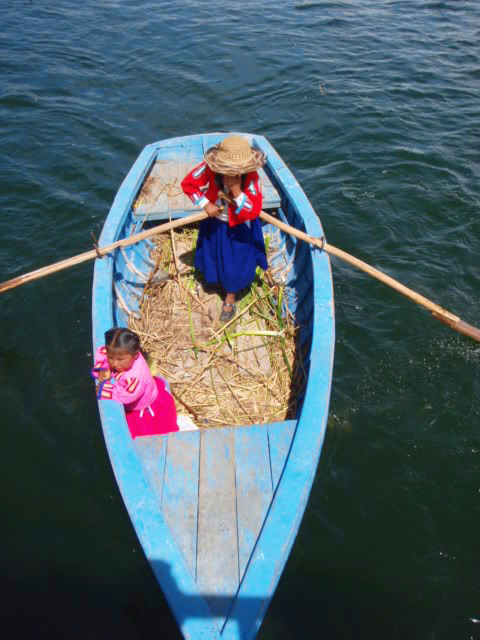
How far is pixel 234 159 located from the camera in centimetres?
360

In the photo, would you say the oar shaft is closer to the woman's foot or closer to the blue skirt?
the blue skirt

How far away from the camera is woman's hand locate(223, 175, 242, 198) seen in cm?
379

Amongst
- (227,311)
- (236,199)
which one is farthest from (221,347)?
(236,199)

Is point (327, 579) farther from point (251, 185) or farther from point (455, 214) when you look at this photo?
point (455, 214)

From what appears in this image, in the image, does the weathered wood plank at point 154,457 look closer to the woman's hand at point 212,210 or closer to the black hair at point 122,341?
the black hair at point 122,341

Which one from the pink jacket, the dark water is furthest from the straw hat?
the dark water

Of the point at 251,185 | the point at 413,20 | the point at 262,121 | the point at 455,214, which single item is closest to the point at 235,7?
the point at 413,20

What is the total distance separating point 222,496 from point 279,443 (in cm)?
51

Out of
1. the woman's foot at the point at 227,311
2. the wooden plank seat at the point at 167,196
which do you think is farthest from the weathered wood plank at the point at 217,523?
the wooden plank seat at the point at 167,196

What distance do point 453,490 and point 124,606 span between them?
2.86 m

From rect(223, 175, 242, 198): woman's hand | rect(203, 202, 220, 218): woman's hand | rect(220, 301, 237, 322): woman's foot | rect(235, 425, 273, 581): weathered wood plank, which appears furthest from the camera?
rect(220, 301, 237, 322): woman's foot

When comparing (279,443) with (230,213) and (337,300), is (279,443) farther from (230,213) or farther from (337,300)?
(337,300)

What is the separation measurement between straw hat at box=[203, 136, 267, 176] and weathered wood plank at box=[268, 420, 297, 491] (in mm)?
1947

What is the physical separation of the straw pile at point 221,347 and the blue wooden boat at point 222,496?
0.45 m
